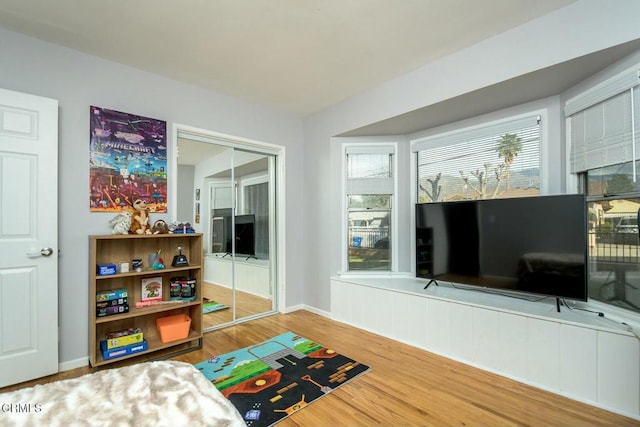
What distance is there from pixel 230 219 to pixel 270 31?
7.01ft

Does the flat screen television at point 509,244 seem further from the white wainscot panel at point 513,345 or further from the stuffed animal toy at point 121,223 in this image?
the stuffed animal toy at point 121,223

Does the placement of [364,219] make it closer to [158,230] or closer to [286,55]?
[286,55]

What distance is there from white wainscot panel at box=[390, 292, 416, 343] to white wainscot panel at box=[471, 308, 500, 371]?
0.61m

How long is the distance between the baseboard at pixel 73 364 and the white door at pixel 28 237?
0.33ft

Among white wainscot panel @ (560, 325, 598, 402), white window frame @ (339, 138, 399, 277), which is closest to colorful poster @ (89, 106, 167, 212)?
Answer: white window frame @ (339, 138, 399, 277)

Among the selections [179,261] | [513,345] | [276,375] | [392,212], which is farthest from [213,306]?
[513,345]

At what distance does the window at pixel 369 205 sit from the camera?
375cm

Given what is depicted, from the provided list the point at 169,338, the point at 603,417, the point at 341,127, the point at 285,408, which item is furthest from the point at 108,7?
the point at 603,417

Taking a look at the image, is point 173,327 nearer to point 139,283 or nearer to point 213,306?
point 139,283

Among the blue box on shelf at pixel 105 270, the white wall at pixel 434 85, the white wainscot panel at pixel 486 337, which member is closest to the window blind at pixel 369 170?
the white wall at pixel 434 85

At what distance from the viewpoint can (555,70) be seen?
2.15m

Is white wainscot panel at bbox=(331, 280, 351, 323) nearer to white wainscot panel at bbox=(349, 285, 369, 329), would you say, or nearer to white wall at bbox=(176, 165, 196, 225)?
white wainscot panel at bbox=(349, 285, 369, 329)

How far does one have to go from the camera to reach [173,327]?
110 inches

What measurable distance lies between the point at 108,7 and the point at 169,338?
2724 mm
